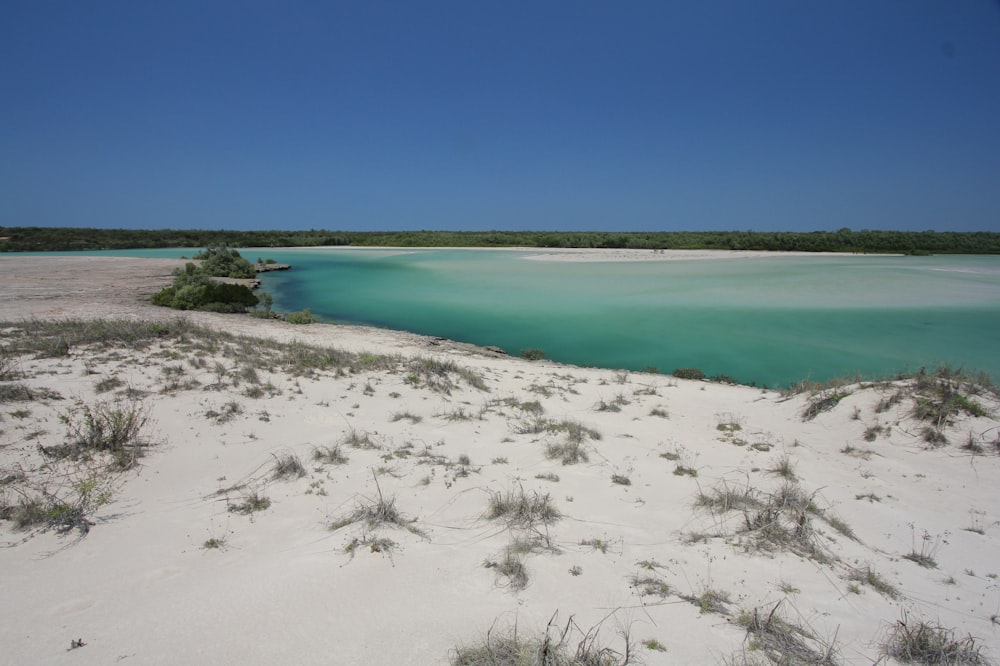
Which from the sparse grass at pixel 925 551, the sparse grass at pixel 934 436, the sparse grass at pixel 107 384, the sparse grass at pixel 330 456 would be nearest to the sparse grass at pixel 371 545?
the sparse grass at pixel 330 456

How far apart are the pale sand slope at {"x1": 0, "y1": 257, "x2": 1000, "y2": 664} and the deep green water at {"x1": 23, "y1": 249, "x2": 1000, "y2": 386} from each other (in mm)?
3874

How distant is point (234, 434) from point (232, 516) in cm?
198

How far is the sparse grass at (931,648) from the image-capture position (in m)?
2.48

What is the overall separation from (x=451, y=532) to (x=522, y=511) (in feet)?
2.05

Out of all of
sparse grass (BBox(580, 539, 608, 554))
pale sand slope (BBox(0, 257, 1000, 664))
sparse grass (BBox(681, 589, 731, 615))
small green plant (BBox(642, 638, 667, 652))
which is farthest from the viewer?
sparse grass (BBox(580, 539, 608, 554))

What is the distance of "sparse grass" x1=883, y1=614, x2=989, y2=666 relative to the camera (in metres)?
2.48

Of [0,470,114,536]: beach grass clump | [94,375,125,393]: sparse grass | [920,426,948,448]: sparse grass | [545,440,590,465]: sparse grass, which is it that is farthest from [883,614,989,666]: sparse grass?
[94,375,125,393]: sparse grass

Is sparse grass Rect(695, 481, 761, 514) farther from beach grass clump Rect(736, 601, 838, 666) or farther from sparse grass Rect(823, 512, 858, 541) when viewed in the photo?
beach grass clump Rect(736, 601, 838, 666)

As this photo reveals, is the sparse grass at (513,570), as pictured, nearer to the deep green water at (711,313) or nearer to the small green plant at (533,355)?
the deep green water at (711,313)

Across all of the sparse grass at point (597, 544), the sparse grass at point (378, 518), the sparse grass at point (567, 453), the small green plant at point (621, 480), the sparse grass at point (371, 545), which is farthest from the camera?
the sparse grass at point (567, 453)

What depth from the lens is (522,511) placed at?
3.97 metres

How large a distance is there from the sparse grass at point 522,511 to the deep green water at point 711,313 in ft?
22.5

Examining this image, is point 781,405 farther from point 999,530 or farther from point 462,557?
point 462,557

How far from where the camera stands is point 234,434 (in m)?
5.64
